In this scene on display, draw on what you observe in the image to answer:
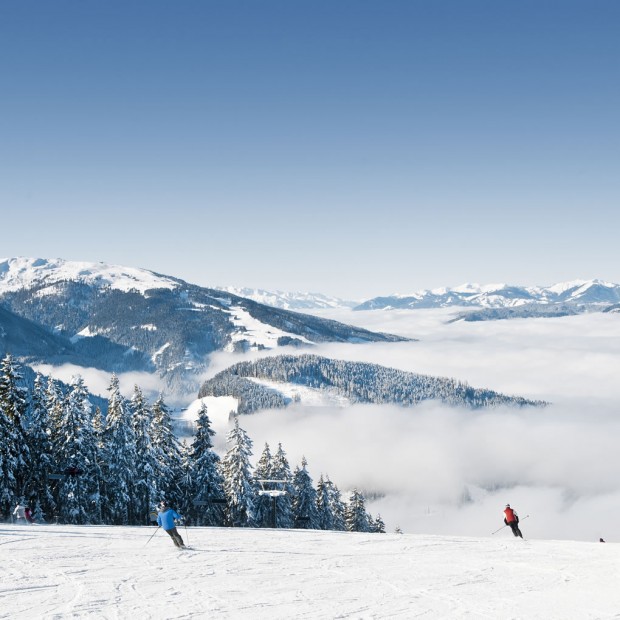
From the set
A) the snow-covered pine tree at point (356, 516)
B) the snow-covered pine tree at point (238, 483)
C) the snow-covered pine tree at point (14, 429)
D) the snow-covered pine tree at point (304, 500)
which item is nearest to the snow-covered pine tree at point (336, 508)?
the snow-covered pine tree at point (356, 516)

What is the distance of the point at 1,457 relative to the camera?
35719 mm

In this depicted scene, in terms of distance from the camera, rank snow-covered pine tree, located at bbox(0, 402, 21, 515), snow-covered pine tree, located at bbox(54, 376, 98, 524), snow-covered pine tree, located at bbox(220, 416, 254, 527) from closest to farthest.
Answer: snow-covered pine tree, located at bbox(0, 402, 21, 515) → snow-covered pine tree, located at bbox(54, 376, 98, 524) → snow-covered pine tree, located at bbox(220, 416, 254, 527)

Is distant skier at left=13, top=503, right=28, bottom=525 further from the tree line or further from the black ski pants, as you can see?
the black ski pants

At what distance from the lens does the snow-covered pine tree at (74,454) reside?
40031 mm

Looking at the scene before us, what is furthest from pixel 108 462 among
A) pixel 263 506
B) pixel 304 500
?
pixel 304 500

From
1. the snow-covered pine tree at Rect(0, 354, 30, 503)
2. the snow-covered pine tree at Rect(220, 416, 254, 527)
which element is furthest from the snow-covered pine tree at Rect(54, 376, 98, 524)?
the snow-covered pine tree at Rect(220, 416, 254, 527)

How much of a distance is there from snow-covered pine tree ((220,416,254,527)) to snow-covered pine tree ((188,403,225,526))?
38.5 inches

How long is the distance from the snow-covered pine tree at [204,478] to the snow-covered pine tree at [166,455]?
4.57 feet

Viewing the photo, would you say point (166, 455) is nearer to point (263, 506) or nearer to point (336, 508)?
point (263, 506)

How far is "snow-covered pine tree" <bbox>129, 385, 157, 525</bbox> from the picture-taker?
42406mm

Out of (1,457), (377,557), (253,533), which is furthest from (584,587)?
(1,457)

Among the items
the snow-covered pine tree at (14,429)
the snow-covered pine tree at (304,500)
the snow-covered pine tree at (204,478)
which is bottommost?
the snow-covered pine tree at (304,500)

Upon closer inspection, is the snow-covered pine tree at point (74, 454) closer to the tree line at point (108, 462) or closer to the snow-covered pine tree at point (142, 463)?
the tree line at point (108, 462)

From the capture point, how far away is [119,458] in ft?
139
